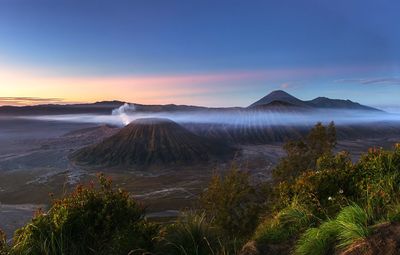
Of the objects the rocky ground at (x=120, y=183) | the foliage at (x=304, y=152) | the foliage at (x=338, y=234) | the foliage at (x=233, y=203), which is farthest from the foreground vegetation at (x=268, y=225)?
the rocky ground at (x=120, y=183)

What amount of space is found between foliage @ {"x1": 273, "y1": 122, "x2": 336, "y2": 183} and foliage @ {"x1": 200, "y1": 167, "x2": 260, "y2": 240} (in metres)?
5.20

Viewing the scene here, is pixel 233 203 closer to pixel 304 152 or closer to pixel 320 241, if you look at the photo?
pixel 304 152

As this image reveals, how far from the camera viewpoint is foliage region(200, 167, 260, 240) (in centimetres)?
3238

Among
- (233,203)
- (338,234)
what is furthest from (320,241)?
(233,203)

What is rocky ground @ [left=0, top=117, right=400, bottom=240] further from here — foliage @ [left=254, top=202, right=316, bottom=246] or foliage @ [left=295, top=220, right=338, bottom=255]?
foliage @ [left=295, top=220, right=338, bottom=255]

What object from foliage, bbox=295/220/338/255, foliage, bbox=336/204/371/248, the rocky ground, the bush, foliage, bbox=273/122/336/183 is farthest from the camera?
the rocky ground

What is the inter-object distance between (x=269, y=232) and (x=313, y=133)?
41.9 m

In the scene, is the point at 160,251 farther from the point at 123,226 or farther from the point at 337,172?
the point at 337,172

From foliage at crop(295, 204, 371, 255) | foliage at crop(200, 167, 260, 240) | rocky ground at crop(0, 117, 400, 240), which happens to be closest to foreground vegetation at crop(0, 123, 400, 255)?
foliage at crop(295, 204, 371, 255)

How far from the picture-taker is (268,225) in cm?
1069

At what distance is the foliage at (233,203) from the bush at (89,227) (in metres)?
20.7

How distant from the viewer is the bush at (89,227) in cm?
932

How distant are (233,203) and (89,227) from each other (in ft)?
85.2

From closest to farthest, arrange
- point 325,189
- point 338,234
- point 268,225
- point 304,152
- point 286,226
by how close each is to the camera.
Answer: point 338,234, point 286,226, point 268,225, point 325,189, point 304,152
